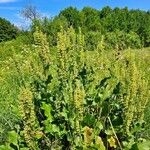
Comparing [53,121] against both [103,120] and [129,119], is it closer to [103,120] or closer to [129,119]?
[103,120]

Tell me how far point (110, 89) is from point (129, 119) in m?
0.88

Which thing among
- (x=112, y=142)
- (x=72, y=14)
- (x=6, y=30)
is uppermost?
(x=6, y=30)

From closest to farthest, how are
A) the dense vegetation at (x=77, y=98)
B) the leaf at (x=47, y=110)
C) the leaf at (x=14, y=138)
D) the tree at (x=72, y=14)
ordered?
the dense vegetation at (x=77, y=98) < the leaf at (x=14, y=138) < the leaf at (x=47, y=110) < the tree at (x=72, y=14)

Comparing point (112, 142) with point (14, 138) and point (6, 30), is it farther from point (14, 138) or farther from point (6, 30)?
point (6, 30)

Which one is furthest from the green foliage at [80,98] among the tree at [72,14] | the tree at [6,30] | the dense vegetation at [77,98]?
the tree at [6,30]

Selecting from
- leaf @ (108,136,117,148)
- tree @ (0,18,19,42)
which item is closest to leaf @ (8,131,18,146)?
leaf @ (108,136,117,148)

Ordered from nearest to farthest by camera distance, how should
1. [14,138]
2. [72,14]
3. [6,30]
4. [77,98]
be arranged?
[77,98] < [14,138] < [72,14] < [6,30]

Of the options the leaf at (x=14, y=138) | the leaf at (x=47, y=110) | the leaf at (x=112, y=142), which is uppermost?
the leaf at (x=47, y=110)

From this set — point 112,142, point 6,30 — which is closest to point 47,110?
point 112,142

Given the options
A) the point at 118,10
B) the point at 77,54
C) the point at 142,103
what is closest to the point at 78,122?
the point at 142,103

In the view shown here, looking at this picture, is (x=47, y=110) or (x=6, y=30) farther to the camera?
(x=6, y=30)

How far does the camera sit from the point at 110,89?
5.46m

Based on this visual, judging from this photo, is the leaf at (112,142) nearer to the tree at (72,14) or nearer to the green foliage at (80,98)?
the green foliage at (80,98)

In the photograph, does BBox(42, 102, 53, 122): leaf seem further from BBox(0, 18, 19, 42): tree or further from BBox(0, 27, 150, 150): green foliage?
BBox(0, 18, 19, 42): tree
